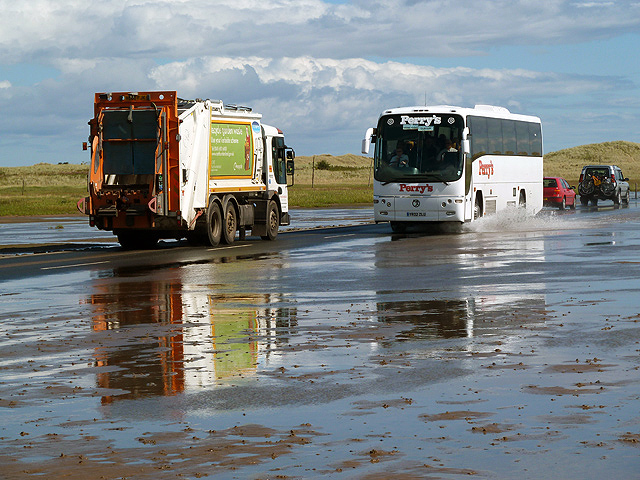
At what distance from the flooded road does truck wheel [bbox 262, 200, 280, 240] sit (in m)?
11.4

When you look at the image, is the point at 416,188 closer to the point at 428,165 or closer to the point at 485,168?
the point at 428,165

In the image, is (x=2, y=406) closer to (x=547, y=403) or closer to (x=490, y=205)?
(x=547, y=403)

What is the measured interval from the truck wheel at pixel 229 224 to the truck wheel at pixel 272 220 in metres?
1.58

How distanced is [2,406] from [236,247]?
20069 mm

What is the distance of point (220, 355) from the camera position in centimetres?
1080

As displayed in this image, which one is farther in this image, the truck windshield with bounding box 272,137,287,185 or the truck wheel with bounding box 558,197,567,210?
the truck wheel with bounding box 558,197,567,210

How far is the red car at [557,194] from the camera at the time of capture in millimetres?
55750

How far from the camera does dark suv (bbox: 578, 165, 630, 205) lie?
200ft

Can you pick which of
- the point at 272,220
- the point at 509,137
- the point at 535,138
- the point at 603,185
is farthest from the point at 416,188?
the point at 603,185

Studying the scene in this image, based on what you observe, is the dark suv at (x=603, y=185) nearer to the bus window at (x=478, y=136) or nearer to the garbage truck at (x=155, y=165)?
the bus window at (x=478, y=136)

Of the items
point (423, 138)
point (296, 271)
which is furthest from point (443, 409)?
point (423, 138)

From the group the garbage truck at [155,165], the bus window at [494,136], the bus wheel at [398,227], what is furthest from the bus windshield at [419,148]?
the garbage truck at [155,165]

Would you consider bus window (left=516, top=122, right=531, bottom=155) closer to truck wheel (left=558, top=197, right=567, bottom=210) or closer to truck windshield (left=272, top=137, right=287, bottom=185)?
truck windshield (left=272, top=137, right=287, bottom=185)

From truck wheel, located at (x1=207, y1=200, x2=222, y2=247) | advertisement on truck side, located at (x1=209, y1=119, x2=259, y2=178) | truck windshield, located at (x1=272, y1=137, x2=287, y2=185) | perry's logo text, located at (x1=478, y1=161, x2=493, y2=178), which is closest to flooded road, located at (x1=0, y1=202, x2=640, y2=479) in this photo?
truck wheel, located at (x1=207, y1=200, x2=222, y2=247)
